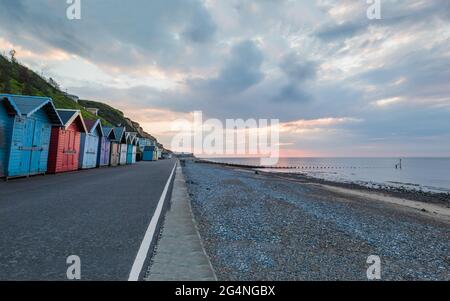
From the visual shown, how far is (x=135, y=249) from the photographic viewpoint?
452cm

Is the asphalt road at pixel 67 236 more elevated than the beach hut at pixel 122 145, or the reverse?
the beach hut at pixel 122 145

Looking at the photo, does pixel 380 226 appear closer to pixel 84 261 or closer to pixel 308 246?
pixel 308 246

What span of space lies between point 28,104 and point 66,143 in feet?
20.6

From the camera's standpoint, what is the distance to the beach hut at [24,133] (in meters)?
15.5

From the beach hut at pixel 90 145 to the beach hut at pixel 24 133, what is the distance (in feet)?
22.2

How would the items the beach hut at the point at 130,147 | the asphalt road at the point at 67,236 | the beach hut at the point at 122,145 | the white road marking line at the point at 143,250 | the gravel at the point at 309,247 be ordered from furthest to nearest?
the beach hut at the point at 130,147
the beach hut at the point at 122,145
the gravel at the point at 309,247
the asphalt road at the point at 67,236
the white road marking line at the point at 143,250

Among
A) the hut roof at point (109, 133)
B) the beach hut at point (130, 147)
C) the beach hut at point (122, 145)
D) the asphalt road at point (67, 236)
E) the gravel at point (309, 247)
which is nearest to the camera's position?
the asphalt road at point (67, 236)

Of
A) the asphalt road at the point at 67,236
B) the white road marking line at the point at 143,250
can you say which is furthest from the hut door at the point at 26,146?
the white road marking line at the point at 143,250

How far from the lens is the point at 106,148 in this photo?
119 ft

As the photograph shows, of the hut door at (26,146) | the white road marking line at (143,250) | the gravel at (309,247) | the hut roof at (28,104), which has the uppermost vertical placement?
the hut roof at (28,104)

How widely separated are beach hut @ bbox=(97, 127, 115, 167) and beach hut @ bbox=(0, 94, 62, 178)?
12912 mm

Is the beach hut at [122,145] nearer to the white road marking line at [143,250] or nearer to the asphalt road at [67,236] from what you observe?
the asphalt road at [67,236]

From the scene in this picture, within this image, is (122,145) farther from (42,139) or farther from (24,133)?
(24,133)
